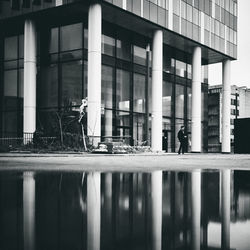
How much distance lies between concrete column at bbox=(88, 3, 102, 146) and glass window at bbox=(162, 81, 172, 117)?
13.8 metres

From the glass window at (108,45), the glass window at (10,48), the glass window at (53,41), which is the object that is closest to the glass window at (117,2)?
the glass window at (108,45)

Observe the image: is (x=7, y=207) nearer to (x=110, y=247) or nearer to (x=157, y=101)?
(x=110, y=247)

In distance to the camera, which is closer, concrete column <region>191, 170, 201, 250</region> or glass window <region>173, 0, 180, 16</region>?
concrete column <region>191, 170, 201, 250</region>

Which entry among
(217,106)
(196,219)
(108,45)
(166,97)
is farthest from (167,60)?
(217,106)

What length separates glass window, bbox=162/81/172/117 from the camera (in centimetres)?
4353

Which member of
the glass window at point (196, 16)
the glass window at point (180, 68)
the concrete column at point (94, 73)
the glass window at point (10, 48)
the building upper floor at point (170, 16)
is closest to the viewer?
the concrete column at point (94, 73)

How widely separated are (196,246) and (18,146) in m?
29.4

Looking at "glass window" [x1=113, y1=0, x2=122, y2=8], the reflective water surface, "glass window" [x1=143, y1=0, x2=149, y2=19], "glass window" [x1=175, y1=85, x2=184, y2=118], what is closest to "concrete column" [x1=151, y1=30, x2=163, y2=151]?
"glass window" [x1=143, y1=0, x2=149, y2=19]

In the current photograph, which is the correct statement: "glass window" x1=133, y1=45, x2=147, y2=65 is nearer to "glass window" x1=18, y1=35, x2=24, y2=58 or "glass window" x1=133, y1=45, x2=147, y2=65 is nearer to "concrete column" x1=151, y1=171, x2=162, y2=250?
"glass window" x1=18, y1=35, x2=24, y2=58

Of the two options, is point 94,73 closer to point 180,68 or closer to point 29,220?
point 180,68

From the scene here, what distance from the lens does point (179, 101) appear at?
46.0 m

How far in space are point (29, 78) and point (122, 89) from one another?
8.66 m

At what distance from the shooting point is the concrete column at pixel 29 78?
3478 cm

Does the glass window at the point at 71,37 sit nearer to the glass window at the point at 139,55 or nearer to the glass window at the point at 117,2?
the glass window at the point at 117,2
